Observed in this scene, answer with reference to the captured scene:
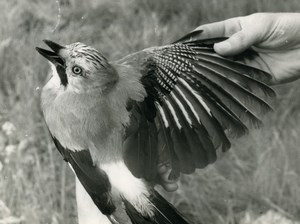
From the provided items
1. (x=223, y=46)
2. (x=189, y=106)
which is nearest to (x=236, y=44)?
(x=223, y=46)

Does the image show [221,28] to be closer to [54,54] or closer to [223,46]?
[223,46]

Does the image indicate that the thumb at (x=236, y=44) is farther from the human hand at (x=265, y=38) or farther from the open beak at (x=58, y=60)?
the open beak at (x=58, y=60)

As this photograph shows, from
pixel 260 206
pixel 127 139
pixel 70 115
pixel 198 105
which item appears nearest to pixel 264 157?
pixel 260 206

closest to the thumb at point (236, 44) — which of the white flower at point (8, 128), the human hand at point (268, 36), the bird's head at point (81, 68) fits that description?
the human hand at point (268, 36)

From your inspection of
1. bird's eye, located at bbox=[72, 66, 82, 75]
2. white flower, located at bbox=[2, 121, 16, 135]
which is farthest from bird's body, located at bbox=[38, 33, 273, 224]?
white flower, located at bbox=[2, 121, 16, 135]

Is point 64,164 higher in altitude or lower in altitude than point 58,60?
lower

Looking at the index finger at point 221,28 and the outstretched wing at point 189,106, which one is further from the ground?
the index finger at point 221,28
